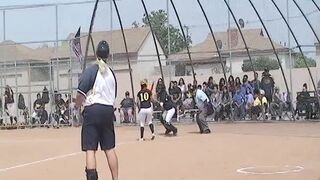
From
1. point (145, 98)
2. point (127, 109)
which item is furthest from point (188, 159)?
point (127, 109)

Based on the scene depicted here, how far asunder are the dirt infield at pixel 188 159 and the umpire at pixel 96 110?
8.16ft

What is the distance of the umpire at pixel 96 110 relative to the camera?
695 centimetres

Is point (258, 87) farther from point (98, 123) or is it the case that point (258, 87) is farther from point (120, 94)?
point (98, 123)

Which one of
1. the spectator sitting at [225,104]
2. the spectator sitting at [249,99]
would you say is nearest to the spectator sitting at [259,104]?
the spectator sitting at [249,99]

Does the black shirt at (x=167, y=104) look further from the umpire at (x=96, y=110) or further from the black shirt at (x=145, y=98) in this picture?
the umpire at (x=96, y=110)

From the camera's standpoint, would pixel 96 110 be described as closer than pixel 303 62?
Yes

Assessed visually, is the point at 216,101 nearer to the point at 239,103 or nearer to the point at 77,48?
the point at 239,103

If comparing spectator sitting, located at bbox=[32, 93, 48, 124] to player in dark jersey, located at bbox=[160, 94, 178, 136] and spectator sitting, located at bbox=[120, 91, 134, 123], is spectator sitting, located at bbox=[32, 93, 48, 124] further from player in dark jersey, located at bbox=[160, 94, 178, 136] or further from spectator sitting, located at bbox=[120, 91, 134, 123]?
player in dark jersey, located at bbox=[160, 94, 178, 136]

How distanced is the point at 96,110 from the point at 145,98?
939 centimetres

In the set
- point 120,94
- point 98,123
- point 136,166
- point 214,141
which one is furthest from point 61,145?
point 120,94

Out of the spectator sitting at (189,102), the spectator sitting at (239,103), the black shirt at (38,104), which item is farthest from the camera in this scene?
the black shirt at (38,104)

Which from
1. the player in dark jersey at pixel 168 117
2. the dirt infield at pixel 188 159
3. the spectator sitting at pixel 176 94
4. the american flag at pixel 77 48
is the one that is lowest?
the dirt infield at pixel 188 159

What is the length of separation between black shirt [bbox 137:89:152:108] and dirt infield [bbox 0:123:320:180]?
4.41 feet

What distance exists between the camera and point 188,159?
11523mm
